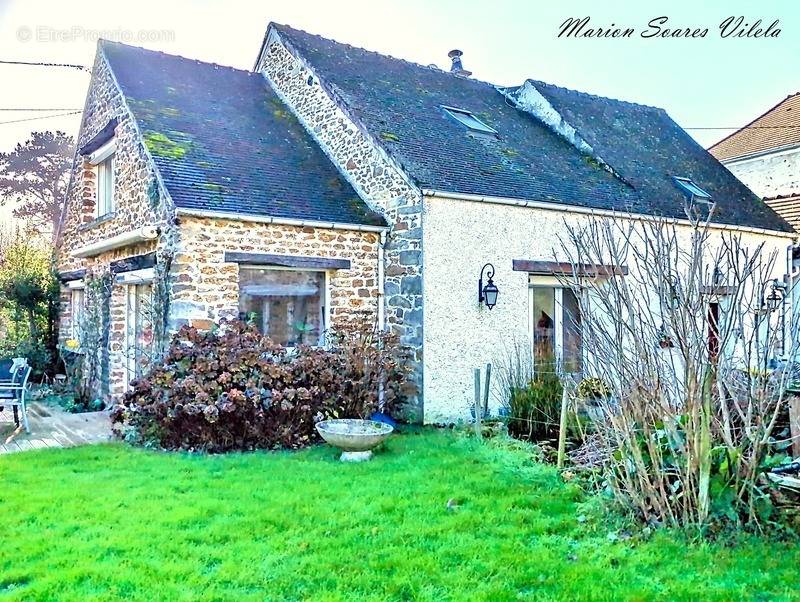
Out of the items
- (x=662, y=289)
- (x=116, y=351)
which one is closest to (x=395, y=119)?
(x=116, y=351)

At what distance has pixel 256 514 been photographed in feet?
17.8

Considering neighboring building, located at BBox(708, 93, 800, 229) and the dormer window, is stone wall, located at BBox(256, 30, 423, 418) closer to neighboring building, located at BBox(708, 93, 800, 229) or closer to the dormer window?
the dormer window

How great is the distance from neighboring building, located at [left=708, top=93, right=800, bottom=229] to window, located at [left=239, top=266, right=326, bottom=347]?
13.2 m

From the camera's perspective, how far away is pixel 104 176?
13.0 m

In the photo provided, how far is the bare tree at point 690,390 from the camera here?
489 cm

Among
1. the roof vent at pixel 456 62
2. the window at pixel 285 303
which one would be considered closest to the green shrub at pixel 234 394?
the window at pixel 285 303

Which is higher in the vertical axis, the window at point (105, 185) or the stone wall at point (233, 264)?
the window at point (105, 185)

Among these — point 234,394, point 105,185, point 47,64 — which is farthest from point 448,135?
point 47,64

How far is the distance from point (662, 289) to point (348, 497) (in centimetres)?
332

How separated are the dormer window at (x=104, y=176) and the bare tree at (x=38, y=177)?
646 inches

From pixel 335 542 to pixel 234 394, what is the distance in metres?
3.31

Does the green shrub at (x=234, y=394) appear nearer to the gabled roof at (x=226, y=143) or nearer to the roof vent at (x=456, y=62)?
the gabled roof at (x=226, y=143)

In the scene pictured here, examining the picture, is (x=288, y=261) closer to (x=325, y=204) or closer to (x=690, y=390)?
(x=325, y=204)

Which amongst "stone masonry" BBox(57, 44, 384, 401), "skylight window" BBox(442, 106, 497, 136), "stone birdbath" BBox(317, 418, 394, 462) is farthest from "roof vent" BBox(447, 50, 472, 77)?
"stone birdbath" BBox(317, 418, 394, 462)
